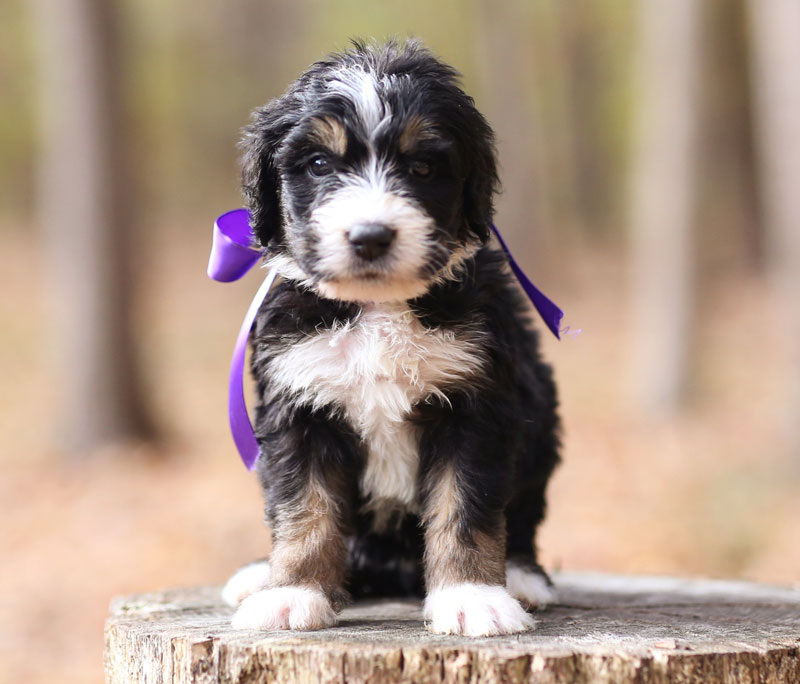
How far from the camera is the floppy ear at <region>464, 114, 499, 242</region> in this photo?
10.9 feet

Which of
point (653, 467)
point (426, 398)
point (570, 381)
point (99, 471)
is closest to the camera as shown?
point (426, 398)

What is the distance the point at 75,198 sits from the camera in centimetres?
1055

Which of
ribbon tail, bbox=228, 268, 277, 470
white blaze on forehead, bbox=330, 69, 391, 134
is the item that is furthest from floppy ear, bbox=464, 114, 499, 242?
ribbon tail, bbox=228, 268, 277, 470

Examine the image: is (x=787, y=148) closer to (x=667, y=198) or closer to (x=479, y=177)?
(x=667, y=198)

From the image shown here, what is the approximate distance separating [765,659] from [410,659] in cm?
106

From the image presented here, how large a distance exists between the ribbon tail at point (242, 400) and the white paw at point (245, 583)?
1.66 feet

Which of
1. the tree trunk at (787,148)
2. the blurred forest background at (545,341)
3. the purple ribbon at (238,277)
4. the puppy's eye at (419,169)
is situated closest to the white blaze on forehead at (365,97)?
the puppy's eye at (419,169)

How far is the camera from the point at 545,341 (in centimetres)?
1545

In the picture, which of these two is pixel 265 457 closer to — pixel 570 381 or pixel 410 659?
pixel 410 659

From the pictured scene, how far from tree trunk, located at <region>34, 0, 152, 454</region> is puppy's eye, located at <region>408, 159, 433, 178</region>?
8.01m

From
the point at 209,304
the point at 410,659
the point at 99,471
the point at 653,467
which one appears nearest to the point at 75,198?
the point at 99,471

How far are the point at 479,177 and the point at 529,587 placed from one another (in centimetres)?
159

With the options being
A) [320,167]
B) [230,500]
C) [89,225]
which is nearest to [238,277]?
[320,167]

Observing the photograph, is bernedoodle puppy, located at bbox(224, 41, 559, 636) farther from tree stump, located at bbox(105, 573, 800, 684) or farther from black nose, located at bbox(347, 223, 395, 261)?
tree stump, located at bbox(105, 573, 800, 684)
